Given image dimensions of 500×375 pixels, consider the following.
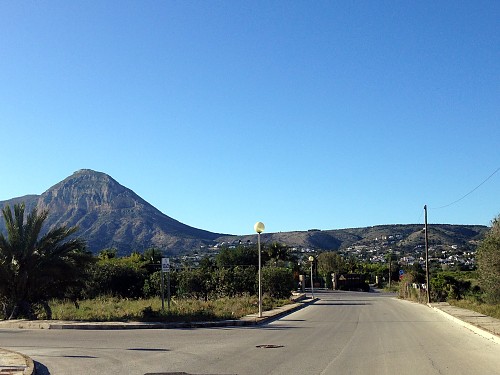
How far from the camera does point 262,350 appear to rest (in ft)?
49.1

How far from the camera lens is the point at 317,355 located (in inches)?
555

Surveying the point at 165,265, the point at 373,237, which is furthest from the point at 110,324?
the point at 373,237

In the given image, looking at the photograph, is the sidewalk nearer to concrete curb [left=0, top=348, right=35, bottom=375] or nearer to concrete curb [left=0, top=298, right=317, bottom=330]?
concrete curb [left=0, top=298, right=317, bottom=330]

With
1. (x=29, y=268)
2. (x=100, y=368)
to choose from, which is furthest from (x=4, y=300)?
(x=100, y=368)

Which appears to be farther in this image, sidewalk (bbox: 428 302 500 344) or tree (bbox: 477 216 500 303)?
tree (bbox: 477 216 500 303)

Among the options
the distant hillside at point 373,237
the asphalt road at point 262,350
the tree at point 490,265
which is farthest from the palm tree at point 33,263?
the distant hillside at point 373,237

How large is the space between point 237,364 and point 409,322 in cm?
Result: 1521

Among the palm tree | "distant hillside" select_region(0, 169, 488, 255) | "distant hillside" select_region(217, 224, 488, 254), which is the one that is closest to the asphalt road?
the palm tree

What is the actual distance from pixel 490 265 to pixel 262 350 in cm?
2364

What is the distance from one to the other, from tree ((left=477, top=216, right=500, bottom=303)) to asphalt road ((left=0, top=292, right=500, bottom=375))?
1320 centimetres

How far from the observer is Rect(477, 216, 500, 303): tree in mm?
33969

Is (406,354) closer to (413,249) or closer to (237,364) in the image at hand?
(237,364)

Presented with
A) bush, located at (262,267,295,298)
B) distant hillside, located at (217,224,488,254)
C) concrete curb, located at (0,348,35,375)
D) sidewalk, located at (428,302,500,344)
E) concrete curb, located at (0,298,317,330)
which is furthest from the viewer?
distant hillside, located at (217,224,488,254)

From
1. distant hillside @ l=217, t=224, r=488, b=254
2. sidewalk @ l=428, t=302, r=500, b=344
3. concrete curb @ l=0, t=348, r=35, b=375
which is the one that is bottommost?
sidewalk @ l=428, t=302, r=500, b=344
